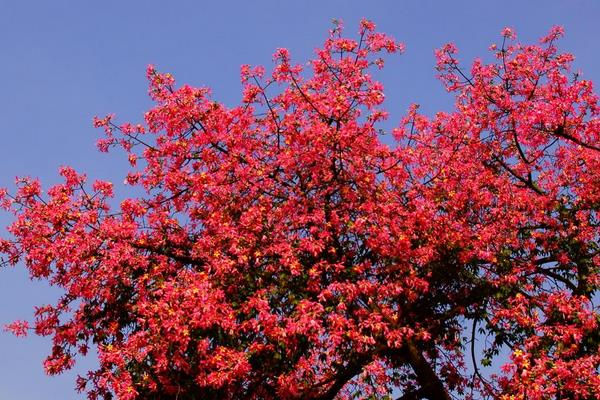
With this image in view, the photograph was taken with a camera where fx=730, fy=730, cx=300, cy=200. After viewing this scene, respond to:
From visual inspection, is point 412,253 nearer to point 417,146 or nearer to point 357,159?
point 357,159

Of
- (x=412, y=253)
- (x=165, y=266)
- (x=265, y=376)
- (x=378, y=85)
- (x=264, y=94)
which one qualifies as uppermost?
(x=264, y=94)

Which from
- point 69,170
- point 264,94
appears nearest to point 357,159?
point 264,94

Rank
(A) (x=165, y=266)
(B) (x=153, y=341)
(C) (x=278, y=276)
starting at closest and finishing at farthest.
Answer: (B) (x=153, y=341) → (C) (x=278, y=276) → (A) (x=165, y=266)

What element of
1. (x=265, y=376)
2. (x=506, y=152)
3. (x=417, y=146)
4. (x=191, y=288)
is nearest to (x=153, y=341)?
(x=191, y=288)

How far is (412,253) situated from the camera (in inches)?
646

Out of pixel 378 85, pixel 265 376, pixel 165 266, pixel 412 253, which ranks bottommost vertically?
pixel 265 376

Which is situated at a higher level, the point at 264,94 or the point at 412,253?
the point at 264,94

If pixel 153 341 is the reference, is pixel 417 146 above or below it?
above

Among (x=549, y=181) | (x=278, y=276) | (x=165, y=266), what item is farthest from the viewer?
(x=549, y=181)

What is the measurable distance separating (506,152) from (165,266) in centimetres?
1081

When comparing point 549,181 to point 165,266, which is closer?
point 165,266

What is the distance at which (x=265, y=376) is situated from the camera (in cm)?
1546

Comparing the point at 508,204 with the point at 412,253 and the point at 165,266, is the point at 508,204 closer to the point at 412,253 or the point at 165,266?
the point at 412,253

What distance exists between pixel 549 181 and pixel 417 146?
4.31 metres
